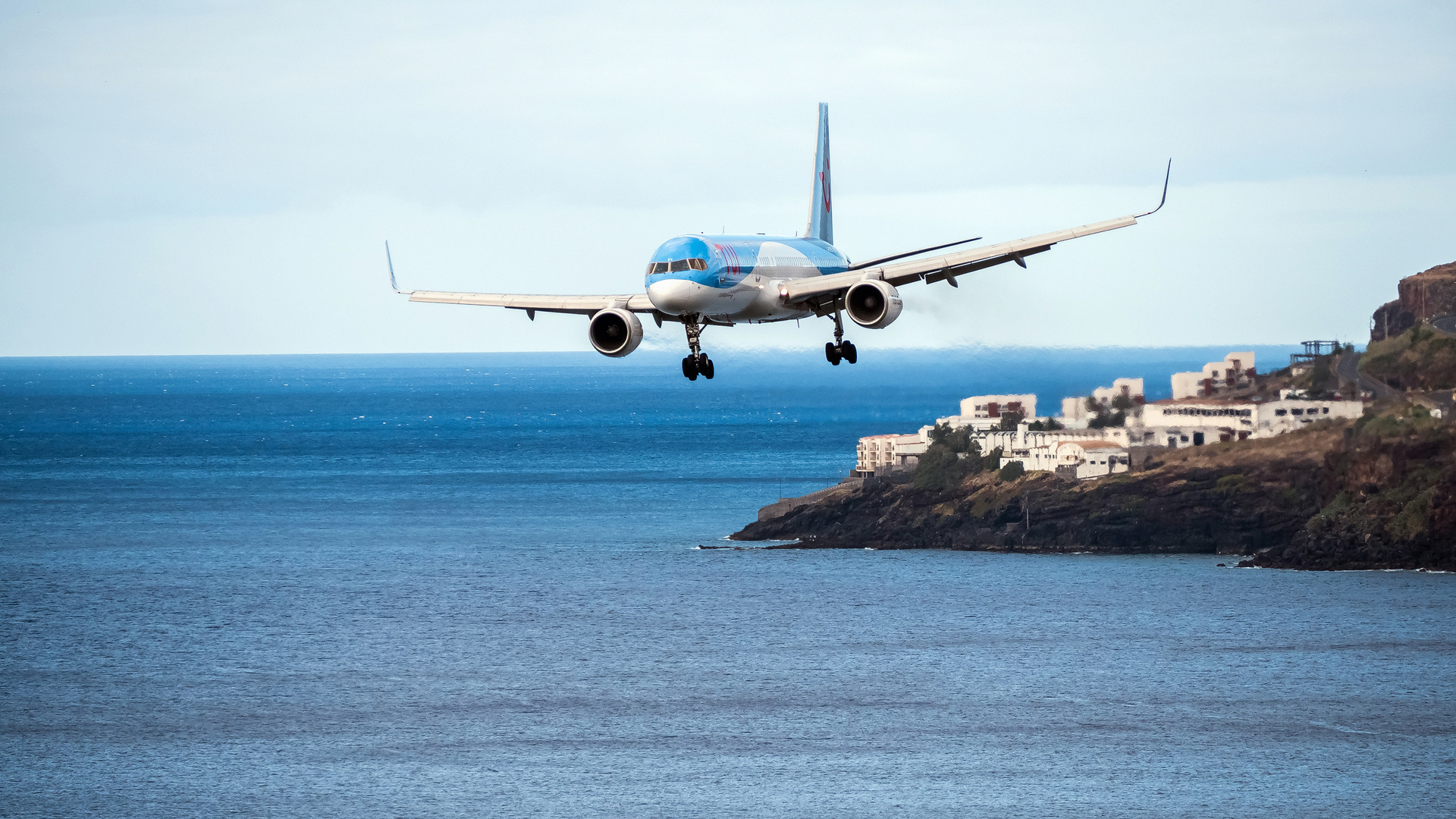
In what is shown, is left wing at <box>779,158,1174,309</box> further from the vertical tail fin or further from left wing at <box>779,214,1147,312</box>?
the vertical tail fin

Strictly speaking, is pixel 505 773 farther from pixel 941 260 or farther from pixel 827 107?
pixel 941 260

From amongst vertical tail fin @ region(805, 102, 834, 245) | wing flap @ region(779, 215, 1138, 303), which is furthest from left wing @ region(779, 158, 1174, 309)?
vertical tail fin @ region(805, 102, 834, 245)

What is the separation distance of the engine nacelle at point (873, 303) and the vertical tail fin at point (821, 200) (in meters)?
26.9

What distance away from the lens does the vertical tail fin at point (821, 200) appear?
97.6m

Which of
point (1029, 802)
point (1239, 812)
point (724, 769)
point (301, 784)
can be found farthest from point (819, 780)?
point (301, 784)

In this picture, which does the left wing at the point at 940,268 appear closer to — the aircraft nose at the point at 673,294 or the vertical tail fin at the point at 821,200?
the aircraft nose at the point at 673,294

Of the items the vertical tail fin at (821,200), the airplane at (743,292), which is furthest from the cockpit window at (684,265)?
the vertical tail fin at (821,200)

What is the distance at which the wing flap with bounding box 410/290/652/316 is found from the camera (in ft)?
228

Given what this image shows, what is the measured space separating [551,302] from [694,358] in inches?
279

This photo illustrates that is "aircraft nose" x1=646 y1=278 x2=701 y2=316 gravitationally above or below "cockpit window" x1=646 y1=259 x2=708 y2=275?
below

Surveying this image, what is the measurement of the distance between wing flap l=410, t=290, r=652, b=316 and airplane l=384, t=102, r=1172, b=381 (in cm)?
3

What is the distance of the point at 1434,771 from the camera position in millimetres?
196750

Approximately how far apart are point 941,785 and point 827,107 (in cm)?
10647

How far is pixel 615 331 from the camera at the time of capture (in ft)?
225
